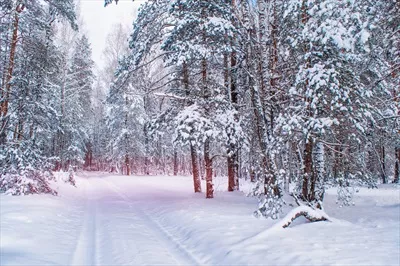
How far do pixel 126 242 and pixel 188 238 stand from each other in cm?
161

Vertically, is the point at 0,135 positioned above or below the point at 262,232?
above

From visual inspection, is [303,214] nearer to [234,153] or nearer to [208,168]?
[234,153]

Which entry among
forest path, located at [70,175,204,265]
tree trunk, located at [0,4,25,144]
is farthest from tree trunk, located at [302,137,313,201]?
tree trunk, located at [0,4,25,144]

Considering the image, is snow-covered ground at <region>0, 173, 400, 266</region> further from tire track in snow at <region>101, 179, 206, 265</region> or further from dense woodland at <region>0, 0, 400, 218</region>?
dense woodland at <region>0, 0, 400, 218</region>

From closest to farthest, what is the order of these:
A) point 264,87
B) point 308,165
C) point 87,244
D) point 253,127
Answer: point 87,244
point 308,165
point 264,87
point 253,127

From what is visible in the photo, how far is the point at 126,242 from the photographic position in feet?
26.1

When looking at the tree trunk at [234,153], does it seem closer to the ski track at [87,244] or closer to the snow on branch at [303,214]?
the snow on branch at [303,214]

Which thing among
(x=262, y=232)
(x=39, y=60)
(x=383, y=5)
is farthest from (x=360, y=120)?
(x=39, y=60)

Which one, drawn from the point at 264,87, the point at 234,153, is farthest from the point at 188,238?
the point at 234,153

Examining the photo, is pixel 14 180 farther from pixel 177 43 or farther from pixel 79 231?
pixel 177 43

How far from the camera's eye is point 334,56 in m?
8.91

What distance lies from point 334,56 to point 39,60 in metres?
13.0

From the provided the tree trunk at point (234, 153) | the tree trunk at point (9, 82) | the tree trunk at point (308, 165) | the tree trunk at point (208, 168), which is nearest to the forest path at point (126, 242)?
the tree trunk at point (208, 168)

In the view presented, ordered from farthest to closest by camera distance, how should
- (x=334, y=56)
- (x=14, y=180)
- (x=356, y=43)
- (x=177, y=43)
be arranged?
1. (x=14, y=180)
2. (x=177, y=43)
3. (x=334, y=56)
4. (x=356, y=43)
